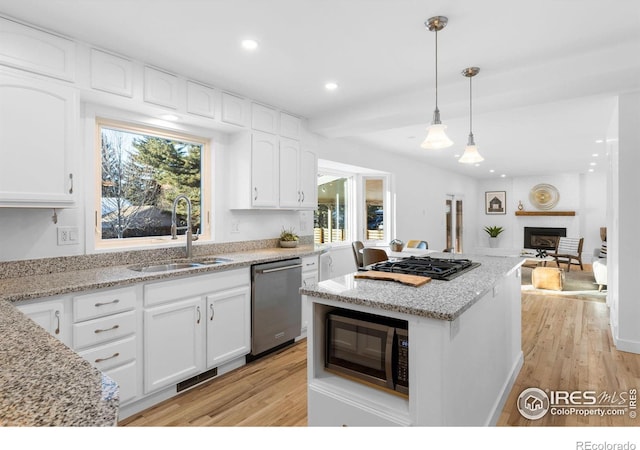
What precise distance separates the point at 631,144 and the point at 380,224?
3761mm

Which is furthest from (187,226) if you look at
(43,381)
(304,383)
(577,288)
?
(577,288)

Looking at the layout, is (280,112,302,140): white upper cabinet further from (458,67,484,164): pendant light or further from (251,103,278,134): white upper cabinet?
(458,67,484,164): pendant light

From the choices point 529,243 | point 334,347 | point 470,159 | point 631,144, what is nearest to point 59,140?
point 334,347

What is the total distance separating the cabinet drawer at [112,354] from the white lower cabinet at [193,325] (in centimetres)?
10

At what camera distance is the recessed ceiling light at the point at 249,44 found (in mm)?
2359

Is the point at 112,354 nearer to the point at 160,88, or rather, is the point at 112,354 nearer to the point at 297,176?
the point at 160,88

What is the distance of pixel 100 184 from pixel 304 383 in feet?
7.06

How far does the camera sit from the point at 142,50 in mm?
2451

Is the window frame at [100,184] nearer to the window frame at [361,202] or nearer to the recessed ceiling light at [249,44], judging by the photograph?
the recessed ceiling light at [249,44]

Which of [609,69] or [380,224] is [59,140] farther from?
[380,224]

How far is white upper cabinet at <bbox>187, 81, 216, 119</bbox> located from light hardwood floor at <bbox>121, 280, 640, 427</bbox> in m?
2.15

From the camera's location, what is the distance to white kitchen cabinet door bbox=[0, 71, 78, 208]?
199 cm

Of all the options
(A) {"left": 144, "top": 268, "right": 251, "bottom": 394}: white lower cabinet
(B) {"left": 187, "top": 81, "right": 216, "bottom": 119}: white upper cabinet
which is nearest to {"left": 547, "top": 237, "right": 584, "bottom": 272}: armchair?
(A) {"left": 144, "top": 268, "right": 251, "bottom": 394}: white lower cabinet

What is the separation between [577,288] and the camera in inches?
240
